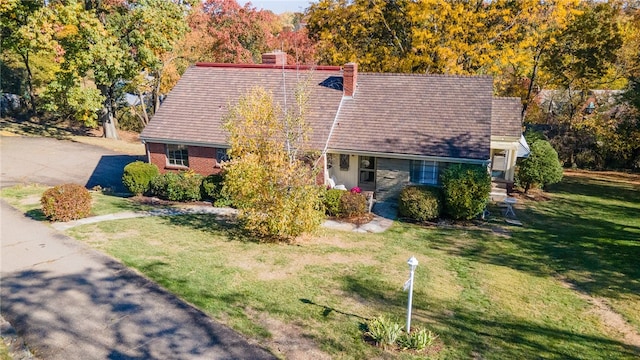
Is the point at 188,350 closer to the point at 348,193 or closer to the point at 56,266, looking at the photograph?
the point at 56,266

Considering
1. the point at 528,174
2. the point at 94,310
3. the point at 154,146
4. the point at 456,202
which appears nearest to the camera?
the point at 94,310

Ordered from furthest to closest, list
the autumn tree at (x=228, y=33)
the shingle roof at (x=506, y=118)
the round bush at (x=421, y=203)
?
the autumn tree at (x=228, y=33) < the shingle roof at (x=506, y=118) < the round bush at (x=421, y=203)

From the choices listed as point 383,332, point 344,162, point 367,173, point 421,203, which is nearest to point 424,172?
point 421,203

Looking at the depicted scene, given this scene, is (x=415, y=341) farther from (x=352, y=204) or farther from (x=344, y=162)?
(x=344, y=162)

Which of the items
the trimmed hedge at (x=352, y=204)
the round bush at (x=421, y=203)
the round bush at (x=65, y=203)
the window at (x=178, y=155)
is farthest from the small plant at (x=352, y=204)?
the round bush at (x=65, y=203)

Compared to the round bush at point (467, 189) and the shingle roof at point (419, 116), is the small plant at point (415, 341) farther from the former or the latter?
the shingle roof at point (419, 116)

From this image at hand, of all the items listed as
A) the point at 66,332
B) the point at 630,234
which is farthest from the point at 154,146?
the point at 630,234
